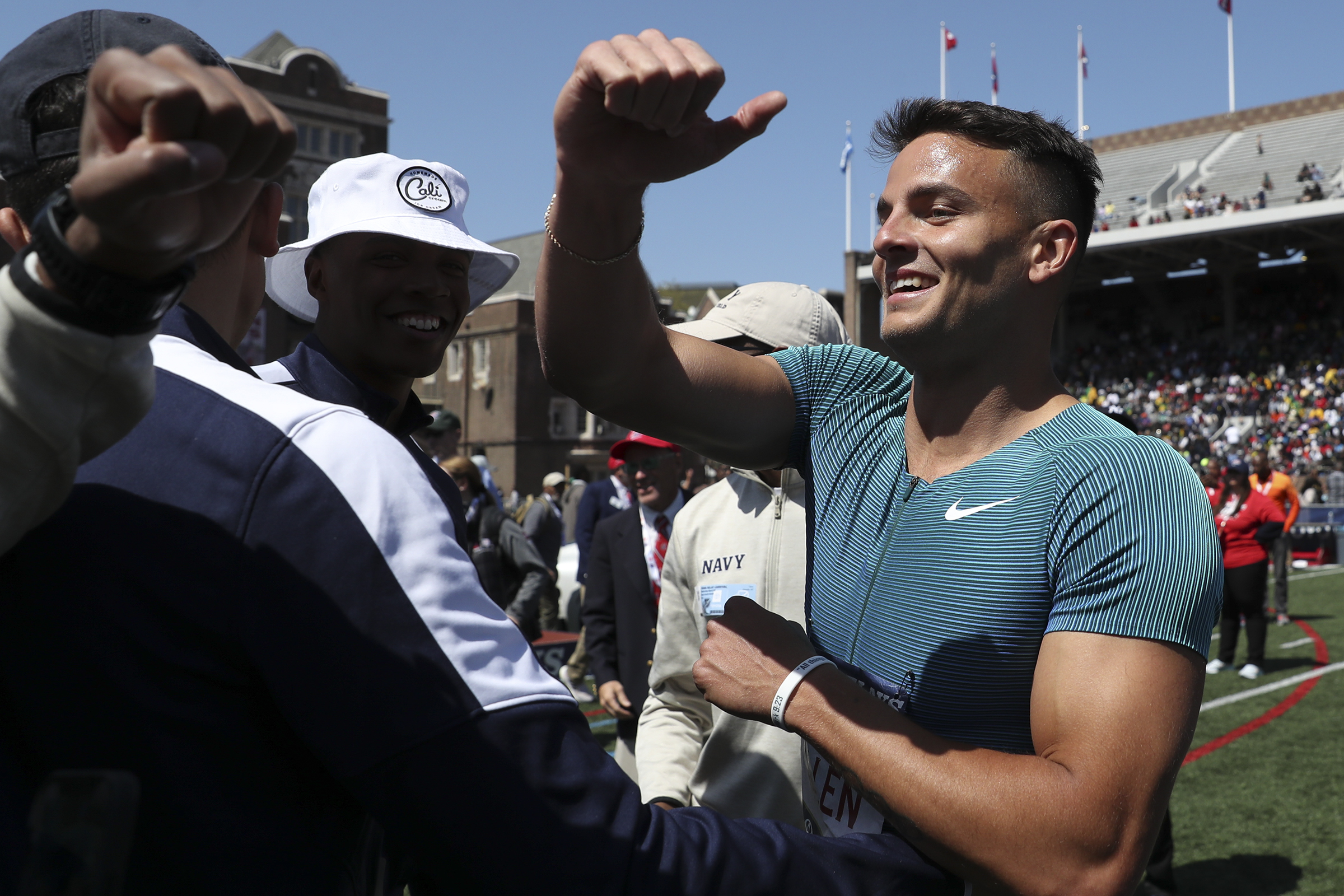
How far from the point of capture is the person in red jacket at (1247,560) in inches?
→ 395

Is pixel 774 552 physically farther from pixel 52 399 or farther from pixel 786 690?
pixel 52 399

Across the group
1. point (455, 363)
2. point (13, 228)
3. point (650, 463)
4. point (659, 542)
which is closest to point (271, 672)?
point (13, 228)

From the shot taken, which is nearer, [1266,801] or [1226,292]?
[1266,801]

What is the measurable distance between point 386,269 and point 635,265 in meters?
1.41

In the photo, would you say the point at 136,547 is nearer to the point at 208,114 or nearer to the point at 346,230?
the point at 208,114

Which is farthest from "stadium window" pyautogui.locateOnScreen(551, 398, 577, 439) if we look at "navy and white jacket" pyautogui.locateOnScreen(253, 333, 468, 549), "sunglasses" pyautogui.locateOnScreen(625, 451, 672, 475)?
"navy and white jacket" pyautogui.locateOnScreen(253, 333, 468, 549)

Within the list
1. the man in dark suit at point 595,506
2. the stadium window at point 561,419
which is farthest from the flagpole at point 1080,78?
the man in dark suit at point 595,506

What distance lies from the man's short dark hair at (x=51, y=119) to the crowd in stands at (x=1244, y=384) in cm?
2932

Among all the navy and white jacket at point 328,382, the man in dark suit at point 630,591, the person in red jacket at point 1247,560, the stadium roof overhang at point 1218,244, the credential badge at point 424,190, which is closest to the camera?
the navy and white jacket at point 328,382

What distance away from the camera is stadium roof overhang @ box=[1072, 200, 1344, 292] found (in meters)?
32.1

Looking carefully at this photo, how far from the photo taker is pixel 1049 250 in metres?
1.89

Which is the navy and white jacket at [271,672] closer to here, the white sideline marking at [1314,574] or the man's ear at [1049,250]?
the man's ear at [1049,250]

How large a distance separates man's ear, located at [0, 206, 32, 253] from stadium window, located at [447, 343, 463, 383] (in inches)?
1909

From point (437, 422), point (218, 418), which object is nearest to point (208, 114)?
point (218, 418)
